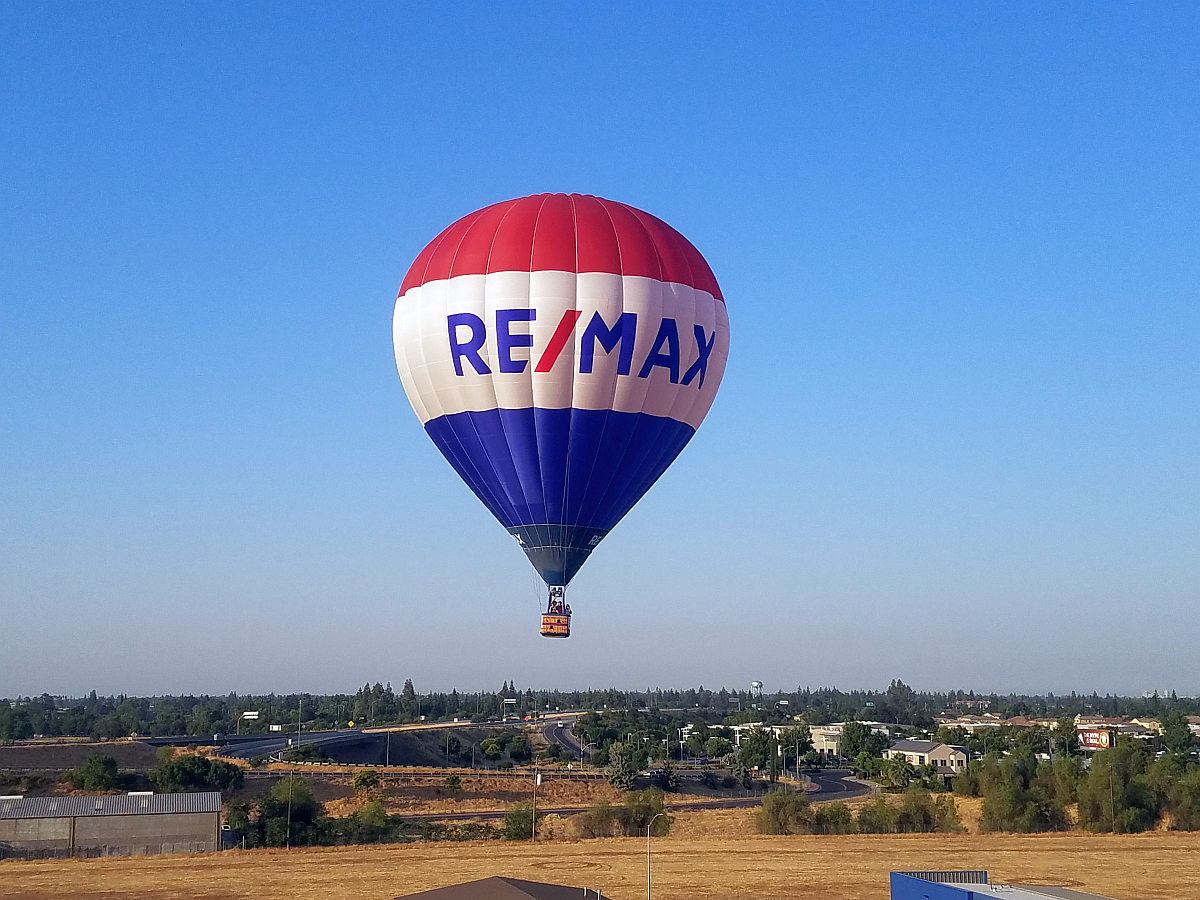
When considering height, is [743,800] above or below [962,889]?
below

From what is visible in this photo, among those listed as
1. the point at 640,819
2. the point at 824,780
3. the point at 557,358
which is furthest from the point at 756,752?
the point at 557,358

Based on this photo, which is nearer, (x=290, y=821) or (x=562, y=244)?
(x=562, y=244)

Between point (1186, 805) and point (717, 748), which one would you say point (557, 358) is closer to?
point (1186, 805)

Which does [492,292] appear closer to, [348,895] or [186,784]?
[348,895]

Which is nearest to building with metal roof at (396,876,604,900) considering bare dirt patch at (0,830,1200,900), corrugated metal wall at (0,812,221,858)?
bare dirt patch at (0,830,1200,900)

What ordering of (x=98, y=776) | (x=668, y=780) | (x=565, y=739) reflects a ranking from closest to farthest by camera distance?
(x=98, y=776) → (x=668, y=780) → (x=565, y=739)

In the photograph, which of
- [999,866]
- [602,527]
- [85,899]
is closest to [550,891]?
[602,527]

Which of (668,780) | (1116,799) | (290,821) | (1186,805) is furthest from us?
(668,780)
